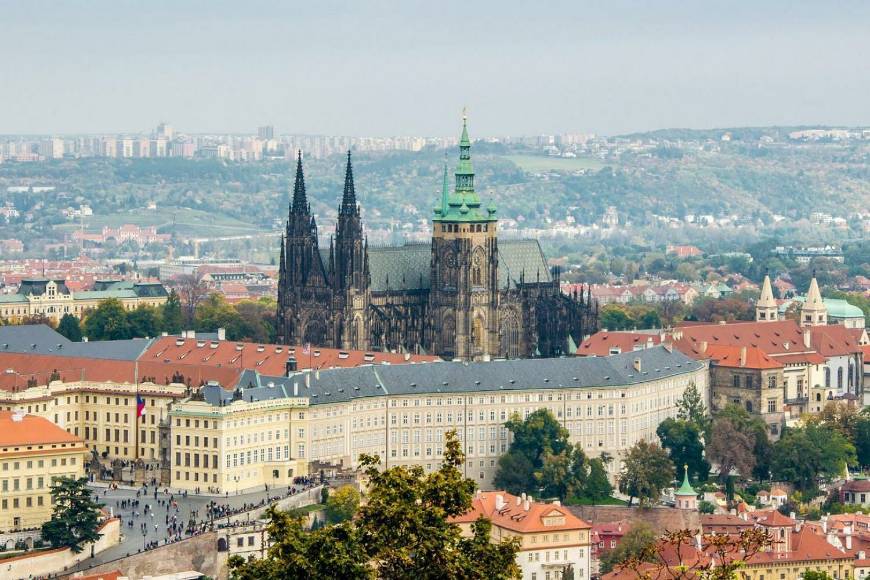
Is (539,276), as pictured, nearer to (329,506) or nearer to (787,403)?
(787,403)

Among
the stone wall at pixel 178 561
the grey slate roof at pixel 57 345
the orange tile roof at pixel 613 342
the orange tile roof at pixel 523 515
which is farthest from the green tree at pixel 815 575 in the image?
the orange tile roof at pixel 613 342

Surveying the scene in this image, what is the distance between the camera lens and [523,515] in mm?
112375

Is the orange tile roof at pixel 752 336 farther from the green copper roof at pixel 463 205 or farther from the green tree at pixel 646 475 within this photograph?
the green tree at pixel 646 475

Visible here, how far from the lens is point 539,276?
172750mm

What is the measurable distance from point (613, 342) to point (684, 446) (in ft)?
79.0

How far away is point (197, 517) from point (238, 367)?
24712mm

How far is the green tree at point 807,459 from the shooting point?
134875 mm

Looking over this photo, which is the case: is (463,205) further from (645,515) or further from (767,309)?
(645,515)

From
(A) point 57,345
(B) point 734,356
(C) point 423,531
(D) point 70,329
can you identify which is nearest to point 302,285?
(D) point 70,329

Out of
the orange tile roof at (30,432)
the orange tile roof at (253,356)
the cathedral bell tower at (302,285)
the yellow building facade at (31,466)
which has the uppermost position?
the cathedral bell tower at (302,285)

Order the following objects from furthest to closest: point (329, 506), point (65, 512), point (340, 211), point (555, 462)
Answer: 1. point (340, 211)
2. point (555, 462)
3. point (329, 506)
4. point (65, 512)

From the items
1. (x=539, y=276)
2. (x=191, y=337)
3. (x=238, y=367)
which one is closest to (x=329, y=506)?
(x=238, y=367)

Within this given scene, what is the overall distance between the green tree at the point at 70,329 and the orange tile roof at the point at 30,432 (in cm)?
4777

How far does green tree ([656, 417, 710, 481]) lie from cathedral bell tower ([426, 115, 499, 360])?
2495cm
